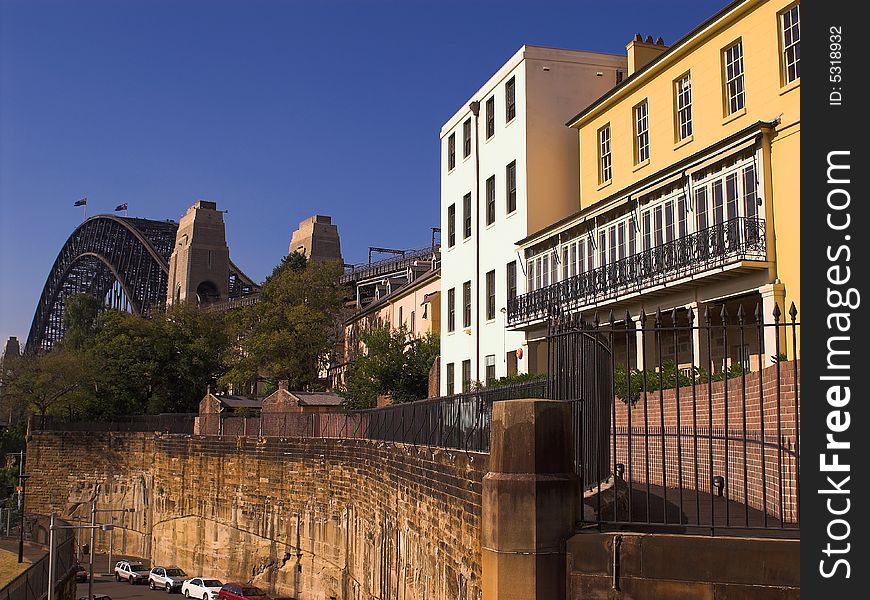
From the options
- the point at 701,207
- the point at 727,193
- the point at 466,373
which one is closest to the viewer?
the point at 727,193

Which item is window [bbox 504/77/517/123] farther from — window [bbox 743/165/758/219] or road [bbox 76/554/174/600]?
road [bbox 76/554/174/600]

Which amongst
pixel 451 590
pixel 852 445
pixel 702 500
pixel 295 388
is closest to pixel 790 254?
pixel 702 500

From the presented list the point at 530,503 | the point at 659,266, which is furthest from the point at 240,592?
the point at 530,503

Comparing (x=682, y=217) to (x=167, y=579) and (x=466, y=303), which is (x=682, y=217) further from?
(x=167, y=579)

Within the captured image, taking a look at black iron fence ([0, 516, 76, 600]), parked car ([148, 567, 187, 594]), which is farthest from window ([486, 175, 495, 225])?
parked car ([148, 567, 187, 594])

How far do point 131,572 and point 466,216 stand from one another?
2761 centimetres

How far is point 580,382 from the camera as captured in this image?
11.4 m

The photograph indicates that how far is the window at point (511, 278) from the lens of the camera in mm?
37469

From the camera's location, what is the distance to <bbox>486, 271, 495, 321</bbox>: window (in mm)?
39312

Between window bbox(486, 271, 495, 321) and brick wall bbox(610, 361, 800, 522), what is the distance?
2003cm

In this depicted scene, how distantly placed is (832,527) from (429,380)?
4276cm

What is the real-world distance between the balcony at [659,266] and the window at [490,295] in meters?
3.61

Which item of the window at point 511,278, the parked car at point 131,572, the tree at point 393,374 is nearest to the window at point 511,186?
the window at point 511,278

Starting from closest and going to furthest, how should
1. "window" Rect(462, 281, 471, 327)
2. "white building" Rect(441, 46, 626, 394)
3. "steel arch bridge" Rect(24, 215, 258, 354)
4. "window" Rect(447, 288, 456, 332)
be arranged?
"white building" Rect(441, 46, 626, 394) → "window" Rect(462, 281, 471, 327) → "window" Rect(447, 288, 456, 332) → "steel arch bridge" Rect(24, 215, 258, 354)
